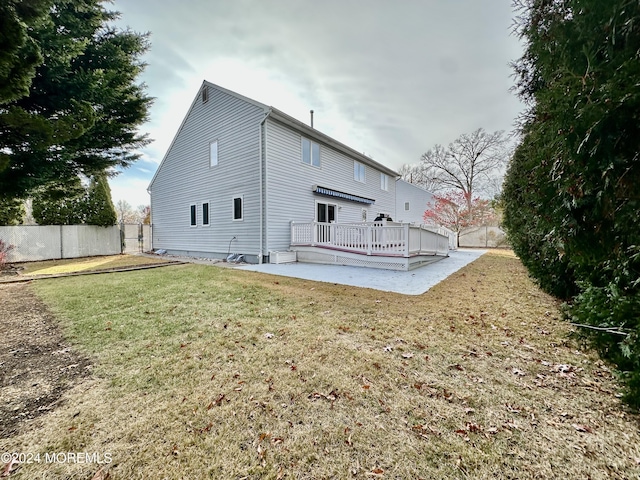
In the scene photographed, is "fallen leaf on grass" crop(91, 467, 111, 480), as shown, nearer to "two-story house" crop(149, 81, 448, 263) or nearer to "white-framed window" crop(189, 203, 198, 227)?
"two-story house" crop(149, 81, 448, 263)

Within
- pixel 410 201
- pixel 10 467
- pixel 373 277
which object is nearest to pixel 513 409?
pixel 10 467

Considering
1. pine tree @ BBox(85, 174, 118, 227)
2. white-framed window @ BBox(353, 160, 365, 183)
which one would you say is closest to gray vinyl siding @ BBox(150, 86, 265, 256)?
pine tree @ BBox(85, 174, 118, 227)

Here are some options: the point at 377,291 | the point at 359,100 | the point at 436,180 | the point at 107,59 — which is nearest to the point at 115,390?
the point at 377,291

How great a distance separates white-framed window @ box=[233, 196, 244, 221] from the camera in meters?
11.4

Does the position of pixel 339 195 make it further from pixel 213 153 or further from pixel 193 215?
pixel 193 215

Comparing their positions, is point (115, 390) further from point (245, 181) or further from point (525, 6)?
point (245, 181)

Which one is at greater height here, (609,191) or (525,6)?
(525,6)

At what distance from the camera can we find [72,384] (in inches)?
95.0

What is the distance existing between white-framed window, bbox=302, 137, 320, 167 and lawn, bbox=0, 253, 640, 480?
9488 mm

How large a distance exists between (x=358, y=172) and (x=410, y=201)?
10.9 metres

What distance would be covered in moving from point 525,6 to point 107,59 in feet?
36.4

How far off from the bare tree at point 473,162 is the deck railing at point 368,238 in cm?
1755

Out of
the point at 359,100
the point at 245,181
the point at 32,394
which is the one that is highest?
the point at 359,100

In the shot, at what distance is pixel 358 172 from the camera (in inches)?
634
